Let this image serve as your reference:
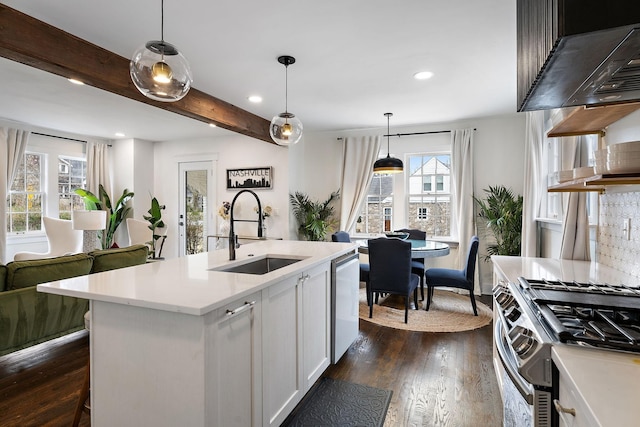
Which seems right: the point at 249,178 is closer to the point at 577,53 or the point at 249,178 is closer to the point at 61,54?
the point at 61,54

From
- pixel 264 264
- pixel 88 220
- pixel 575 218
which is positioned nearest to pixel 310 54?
pixel 264 264

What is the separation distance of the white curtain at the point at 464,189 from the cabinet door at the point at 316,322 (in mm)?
3293

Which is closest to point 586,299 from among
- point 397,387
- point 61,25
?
point 397,387

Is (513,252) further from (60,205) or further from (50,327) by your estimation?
(60,205)

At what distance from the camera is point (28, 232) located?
5547 millimetres

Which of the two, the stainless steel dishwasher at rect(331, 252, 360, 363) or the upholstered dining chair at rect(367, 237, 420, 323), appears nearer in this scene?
the stainless steel dishwasher at rect(331, 252, 360, 363)

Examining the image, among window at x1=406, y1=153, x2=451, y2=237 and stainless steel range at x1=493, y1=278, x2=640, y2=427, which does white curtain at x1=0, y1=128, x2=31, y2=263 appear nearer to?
window at x1=406, y1=153, x2=451, y2=237

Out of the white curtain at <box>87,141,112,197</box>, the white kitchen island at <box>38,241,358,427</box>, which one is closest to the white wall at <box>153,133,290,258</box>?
the white curtain at <box>87,141,112,197</box>

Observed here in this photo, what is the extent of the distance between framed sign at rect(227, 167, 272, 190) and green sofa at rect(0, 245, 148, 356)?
3122 mm

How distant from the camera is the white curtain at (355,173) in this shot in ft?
18.6

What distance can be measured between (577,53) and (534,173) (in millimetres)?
3341

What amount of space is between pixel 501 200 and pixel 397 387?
3409 millimetres

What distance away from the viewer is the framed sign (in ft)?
19.4

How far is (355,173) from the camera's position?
576cm
